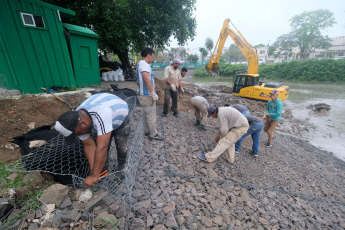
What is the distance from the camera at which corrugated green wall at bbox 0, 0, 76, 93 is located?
177 inches

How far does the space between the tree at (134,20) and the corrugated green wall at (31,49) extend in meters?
3.12

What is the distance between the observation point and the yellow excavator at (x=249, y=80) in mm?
8805

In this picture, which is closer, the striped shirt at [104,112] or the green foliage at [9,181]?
the striped shirt at [104,112]

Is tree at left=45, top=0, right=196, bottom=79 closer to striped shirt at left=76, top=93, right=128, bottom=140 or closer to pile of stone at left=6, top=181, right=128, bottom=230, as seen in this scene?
striped shirt at left=76, top=93, right=128, bottom=140

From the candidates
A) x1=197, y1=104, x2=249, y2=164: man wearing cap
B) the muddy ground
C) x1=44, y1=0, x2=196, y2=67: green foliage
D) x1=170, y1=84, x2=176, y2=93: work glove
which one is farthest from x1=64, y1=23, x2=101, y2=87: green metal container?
x1=197, y1=104, x2=249, y2=164: man wearing cap

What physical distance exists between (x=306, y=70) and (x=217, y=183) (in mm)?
26646

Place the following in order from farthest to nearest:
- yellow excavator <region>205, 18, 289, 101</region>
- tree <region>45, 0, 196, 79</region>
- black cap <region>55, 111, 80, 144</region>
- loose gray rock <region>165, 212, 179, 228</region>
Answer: yellow excavator <region>205, 18, 289, 101</region>, tree <region>45, 0, 196, 79</region>, loose gray rock <region>165, 212, 179, 228</region>, black cap <region>55, 111, 80, 144</region>

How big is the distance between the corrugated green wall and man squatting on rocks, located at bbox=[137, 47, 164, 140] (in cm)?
417

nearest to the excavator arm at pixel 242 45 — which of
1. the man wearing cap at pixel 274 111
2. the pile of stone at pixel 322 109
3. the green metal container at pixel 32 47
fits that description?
the pile of stone at pixel 322 109

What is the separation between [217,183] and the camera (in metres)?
2.73

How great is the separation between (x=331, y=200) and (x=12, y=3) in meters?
8.89

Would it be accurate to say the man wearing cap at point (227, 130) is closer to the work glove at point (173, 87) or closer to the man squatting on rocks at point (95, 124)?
the work glove at point (173, 87)

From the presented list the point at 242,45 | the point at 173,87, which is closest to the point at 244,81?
the point at 242,45

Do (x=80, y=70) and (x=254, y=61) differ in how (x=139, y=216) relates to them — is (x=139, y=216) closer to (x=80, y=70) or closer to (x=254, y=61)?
(x=80, y=70)
